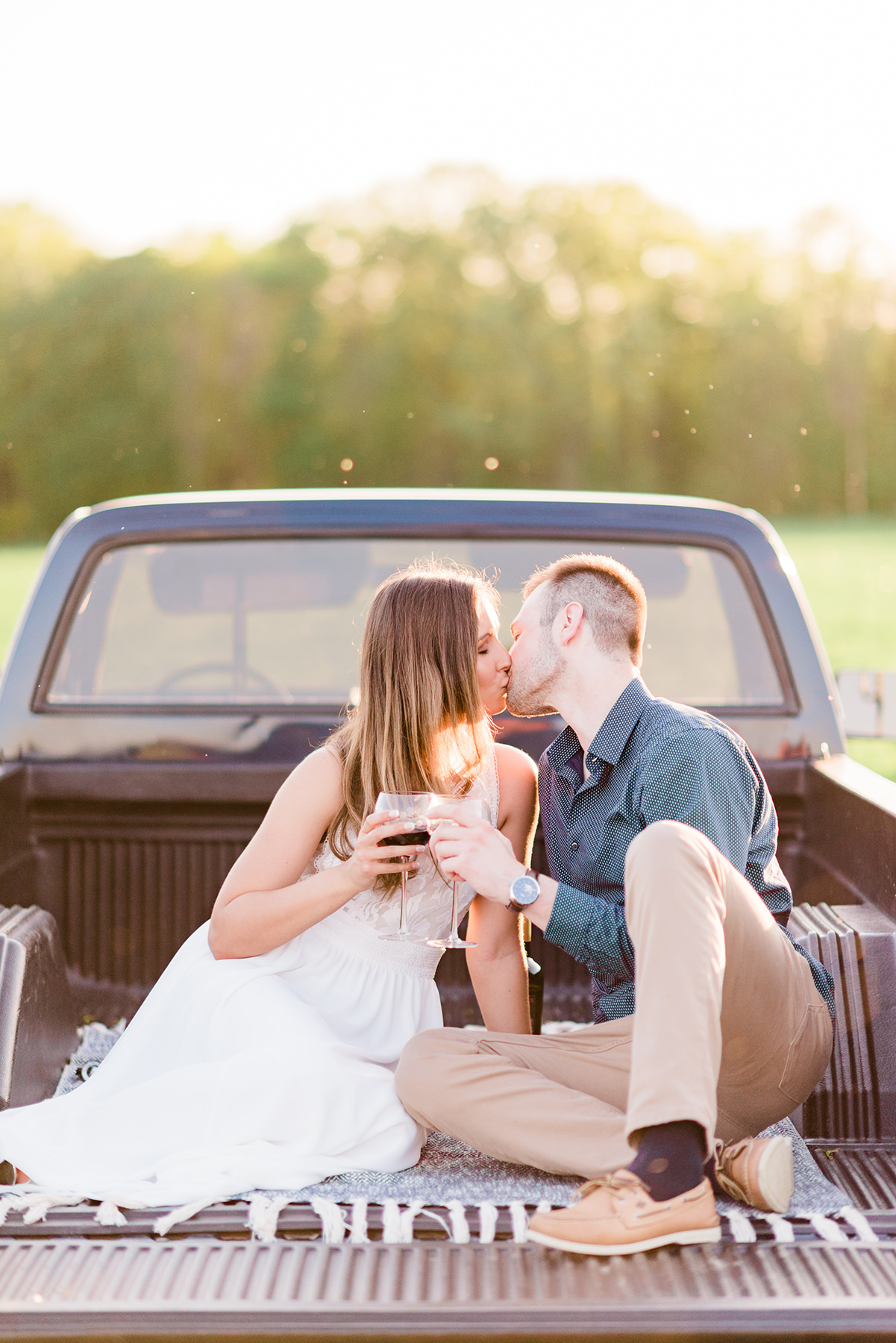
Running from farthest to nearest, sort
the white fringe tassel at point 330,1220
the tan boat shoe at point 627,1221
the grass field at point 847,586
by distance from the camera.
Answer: the grass field at point 847,586
the white fringe tassel at point 330,1220
the tan boat shoe at point 627,1221

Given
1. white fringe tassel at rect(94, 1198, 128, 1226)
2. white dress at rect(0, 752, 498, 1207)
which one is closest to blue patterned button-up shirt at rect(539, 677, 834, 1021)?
white dress at rect(0, 752, 498, 1207)

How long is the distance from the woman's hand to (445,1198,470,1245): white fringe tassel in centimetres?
61

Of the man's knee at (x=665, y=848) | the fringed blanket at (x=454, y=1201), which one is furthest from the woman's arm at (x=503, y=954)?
the man's knee at (x=665, y=848)

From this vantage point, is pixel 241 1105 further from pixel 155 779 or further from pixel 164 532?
pixel 164 532

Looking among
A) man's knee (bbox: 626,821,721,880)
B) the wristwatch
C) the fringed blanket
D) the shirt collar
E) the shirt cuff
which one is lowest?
the fringed blanket

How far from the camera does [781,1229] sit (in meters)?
1.90

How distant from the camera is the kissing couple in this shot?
2.09m

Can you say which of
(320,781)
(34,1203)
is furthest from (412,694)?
(34,1203)

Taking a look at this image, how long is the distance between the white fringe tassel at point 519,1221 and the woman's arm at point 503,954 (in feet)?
2.41

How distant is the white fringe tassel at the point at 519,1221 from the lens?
189 centimetres

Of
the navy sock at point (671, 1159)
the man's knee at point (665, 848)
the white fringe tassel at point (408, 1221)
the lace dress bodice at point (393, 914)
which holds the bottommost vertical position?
the white fringe tassel at point (408, 1221)

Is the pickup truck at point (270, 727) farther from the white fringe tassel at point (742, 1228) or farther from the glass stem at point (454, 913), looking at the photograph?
the glass stem at point (454, 913)

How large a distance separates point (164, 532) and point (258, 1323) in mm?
2235

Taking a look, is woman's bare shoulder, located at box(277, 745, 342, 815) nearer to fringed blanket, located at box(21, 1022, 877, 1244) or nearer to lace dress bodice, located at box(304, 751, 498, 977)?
lace dress bodice, located at box(304, 751, 498, 977)
